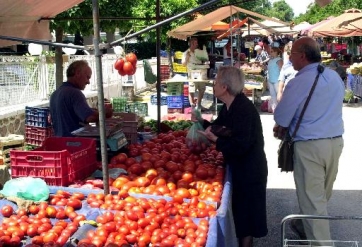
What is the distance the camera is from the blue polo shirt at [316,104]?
4.62 meters

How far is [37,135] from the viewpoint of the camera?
9.17m

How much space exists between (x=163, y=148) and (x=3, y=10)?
2317 millimetres

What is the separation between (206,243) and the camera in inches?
128

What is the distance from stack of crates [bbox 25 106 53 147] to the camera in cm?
906

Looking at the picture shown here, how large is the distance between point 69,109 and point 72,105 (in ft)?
0.22

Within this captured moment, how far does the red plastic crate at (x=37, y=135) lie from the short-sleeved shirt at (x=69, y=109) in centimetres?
354

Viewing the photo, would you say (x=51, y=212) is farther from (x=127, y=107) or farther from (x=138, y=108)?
(x=138, y=108)

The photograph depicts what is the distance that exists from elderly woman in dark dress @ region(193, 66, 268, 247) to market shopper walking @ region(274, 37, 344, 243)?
0.34 metres

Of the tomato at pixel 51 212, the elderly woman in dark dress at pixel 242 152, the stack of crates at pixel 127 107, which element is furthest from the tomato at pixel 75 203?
the stack of crates at pixel 127 107

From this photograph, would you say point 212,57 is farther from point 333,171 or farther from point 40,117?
point 333,171

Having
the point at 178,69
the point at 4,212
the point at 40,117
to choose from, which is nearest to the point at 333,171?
the point at 4,212

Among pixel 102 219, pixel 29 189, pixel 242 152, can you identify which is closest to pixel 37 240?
pixel 102 219

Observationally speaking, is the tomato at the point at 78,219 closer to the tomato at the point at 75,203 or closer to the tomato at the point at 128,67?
the tomato at the point at 75,203

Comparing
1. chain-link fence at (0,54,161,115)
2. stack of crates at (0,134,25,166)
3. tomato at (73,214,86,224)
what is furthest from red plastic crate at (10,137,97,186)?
chain-link fence at (0,54,161,115)
